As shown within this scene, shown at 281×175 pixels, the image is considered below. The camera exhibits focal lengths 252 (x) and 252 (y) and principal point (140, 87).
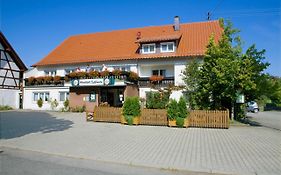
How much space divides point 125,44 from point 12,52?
615 inches

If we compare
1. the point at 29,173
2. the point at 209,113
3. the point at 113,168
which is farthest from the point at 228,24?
the point at 29,173

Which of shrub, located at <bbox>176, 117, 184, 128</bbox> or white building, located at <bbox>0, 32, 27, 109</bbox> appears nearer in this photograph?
shrub, located at <bbox>176, 117, 184, 128</bbox>

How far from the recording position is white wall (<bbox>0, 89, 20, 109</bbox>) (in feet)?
105

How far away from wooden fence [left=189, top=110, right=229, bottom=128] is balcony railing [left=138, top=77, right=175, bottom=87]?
403 inches

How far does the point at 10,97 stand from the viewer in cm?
3275

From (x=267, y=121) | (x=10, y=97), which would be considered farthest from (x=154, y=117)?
(x=10, y=97)

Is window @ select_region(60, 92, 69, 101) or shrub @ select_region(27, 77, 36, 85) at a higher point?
shrub @ select_region(27, 77, 36, 85)

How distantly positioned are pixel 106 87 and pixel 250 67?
14893 mm

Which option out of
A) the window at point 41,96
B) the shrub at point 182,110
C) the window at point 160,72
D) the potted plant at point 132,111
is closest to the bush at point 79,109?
the window at point 41,96

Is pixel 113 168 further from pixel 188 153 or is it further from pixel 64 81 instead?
pixel 64 81

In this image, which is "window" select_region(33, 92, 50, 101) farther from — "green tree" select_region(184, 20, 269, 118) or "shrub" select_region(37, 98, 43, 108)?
"green tree" select_region(184, 20, 269, 118)

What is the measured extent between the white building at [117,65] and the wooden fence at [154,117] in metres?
8.00

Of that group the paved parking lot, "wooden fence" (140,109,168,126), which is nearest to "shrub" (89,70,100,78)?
"wooden fence" (140,109,168,126)

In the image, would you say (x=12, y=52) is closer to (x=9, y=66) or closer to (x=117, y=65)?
(x=9, y=66)
